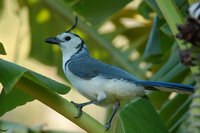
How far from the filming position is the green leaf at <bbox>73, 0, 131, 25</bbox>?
2316 millimetres

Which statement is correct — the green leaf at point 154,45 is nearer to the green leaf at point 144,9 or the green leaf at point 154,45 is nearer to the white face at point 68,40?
the green leaf at point 144,9

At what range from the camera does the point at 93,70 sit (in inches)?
76.5

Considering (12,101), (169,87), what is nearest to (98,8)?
(12,101)

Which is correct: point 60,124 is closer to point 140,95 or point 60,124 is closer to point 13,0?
point 13,0

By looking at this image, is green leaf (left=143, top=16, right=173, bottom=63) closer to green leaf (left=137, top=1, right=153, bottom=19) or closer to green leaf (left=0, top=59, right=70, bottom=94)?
green leaf (left=137, top=1, right=153, bottom=19)

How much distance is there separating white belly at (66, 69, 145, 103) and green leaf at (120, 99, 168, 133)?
4.2 inches

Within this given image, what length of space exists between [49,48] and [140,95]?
4.04ft

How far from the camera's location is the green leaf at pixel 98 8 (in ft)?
7.60

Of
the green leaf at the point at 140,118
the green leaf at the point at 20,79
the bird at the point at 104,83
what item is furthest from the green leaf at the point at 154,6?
the green leaf at the point at 20,79

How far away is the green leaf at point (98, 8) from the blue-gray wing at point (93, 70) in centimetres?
32

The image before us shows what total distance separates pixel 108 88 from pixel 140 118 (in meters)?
0.27

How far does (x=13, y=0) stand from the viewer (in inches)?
115

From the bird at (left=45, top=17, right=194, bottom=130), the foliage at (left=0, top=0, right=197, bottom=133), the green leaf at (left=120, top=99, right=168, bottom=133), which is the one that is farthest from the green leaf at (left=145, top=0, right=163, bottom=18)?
the green leaf at (left=120, top=99, right=168, bottom=133)

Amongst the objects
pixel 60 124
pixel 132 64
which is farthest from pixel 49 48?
pixel 60 124
